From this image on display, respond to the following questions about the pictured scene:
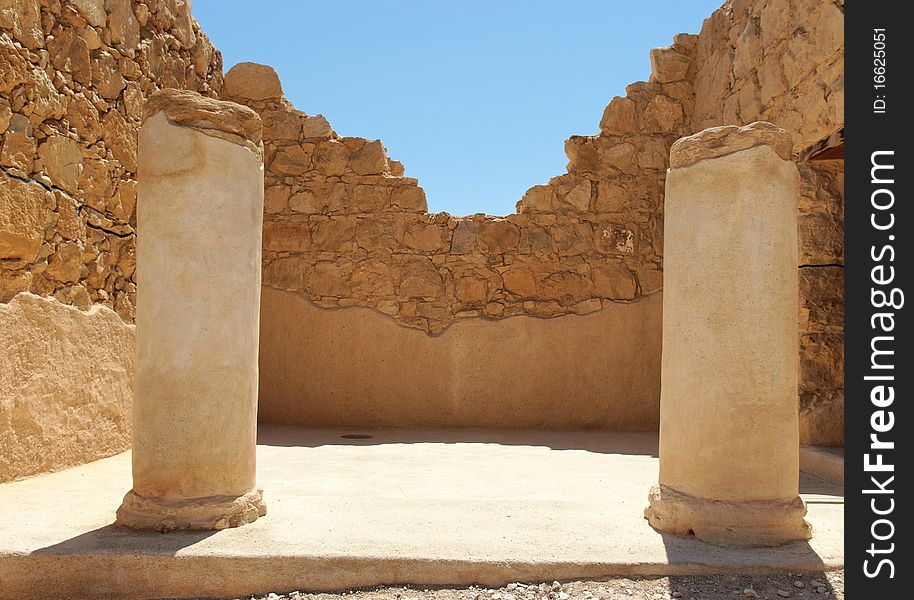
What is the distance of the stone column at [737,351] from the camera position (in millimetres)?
3471

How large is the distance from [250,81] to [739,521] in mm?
6791

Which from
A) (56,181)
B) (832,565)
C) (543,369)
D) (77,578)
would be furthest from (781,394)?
(56,181)

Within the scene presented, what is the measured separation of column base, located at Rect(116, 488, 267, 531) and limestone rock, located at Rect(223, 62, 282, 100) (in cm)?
558

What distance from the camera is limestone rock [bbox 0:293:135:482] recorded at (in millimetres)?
4449

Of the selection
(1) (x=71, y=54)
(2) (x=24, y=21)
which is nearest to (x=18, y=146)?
(2) (x=24, y=21)

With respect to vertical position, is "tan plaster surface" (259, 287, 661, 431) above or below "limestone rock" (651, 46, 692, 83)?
below

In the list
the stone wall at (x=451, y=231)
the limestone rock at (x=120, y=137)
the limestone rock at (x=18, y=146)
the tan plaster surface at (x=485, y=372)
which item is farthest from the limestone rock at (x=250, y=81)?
the limestone rock at (x=18, y=146)

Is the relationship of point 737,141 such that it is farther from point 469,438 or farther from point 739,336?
point 469,438

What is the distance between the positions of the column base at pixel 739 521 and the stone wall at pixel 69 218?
3900mm

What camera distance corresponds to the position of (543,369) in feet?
25.0

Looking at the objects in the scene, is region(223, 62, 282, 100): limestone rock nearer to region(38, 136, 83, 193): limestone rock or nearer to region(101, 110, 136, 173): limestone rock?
region(101, 110, 136, 173): limestone rock

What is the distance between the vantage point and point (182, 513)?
3428 millimetres

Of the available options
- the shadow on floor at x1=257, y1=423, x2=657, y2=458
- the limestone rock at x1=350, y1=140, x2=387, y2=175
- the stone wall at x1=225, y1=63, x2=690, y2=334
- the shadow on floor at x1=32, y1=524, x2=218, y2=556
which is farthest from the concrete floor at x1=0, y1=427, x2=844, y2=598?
the limestone rock at x1=350, y1=140, x2=387, y2=175

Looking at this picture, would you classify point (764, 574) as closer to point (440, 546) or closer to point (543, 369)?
point (440, 546)
